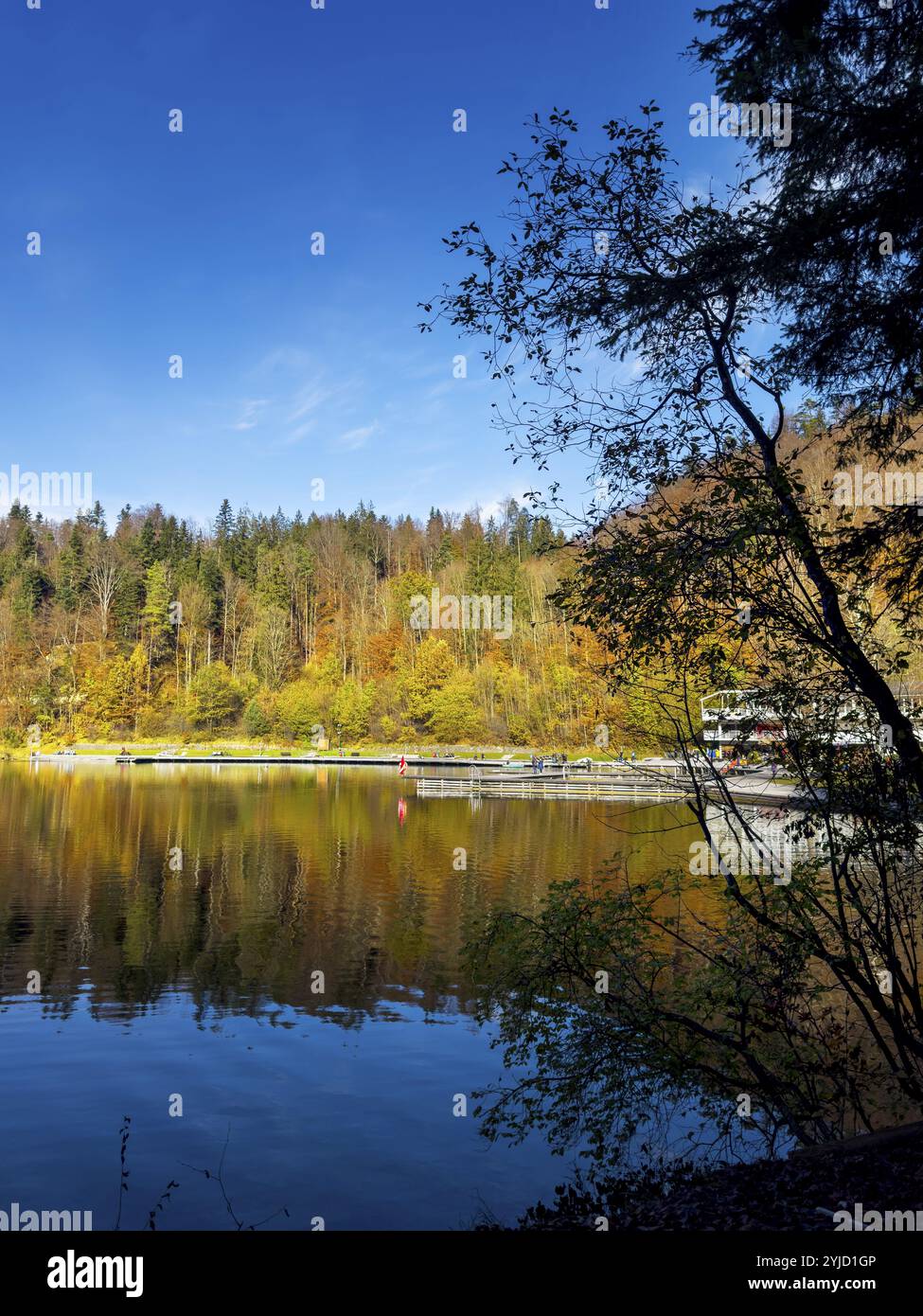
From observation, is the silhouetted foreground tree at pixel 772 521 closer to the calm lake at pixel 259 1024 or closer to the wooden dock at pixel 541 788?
the calm lake at pixel 259 1024

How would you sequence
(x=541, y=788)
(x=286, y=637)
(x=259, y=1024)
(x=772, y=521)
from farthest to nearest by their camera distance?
(x=286, y=637) → (x=541, y=788) → (x=259, y=1024) → (x=772, y=521)

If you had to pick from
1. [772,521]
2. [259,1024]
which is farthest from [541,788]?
[772,521]

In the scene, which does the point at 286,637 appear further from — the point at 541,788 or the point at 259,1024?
the point at 259,1024

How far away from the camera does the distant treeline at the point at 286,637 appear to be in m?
70.5

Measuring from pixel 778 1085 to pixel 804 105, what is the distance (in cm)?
718

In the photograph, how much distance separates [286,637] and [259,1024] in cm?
7305

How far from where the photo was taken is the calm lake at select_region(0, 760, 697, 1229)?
308 inches

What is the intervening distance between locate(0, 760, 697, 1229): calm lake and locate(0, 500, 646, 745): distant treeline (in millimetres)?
37985

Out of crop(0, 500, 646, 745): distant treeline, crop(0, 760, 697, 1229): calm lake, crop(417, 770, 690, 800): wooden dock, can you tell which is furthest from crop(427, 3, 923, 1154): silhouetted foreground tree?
crop(0, 500, 646, 745): distant treeline

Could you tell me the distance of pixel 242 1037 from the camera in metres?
11.6

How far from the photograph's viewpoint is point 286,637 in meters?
83.7

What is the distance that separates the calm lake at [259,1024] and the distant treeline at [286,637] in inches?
1495

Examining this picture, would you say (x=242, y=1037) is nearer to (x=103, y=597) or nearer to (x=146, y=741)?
(x=146, y=741)
